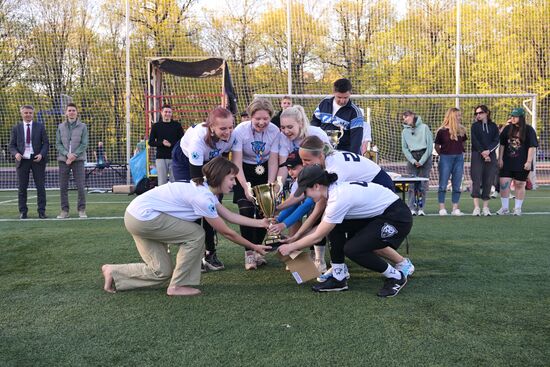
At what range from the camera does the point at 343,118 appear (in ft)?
17.2

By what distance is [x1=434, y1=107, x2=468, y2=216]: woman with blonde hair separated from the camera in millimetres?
8852

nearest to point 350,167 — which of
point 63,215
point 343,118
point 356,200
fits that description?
point 356,200

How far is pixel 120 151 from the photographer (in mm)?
15242

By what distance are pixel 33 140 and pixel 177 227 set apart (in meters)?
5.95

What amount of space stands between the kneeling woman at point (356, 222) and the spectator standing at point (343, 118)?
3.98 feet

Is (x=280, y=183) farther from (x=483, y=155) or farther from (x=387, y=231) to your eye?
(x=483, y=155)

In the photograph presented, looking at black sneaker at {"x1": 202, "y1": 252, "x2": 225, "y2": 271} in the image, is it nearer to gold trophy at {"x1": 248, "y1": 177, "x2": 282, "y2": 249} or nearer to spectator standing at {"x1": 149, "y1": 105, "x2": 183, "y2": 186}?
gold trophy at {"x1": 248, "y1": 177, "x2": 282, "y2": 249}

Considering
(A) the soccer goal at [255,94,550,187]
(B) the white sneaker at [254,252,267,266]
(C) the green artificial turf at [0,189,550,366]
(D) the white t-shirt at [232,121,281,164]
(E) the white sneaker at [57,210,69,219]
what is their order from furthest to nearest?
(A) the soccer goal at [255,94,550,187] < (E) the white sneaker at [57,210,69,219] < (B) the white sneaker at [254,252,267,266] < (D) the white t-shirt at [232,121,281,164] < (C) the green artificial turf at [0,189,550,366]

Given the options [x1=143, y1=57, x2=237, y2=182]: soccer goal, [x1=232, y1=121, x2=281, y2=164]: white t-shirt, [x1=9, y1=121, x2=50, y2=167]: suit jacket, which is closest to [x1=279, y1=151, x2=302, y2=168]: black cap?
[x1=232, y1=121, x2=281, y2=164]: white t-shirt

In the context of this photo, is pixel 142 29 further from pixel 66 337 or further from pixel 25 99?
pixel 66 337

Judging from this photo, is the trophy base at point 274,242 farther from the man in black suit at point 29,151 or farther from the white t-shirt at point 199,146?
the man in black suit at point 29,151

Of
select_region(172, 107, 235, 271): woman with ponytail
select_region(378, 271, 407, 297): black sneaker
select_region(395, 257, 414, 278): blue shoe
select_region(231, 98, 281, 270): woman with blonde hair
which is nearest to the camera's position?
select_region(378, 271, 407, 297): black sneaker

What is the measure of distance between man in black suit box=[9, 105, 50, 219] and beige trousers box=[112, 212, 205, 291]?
5.37 meters

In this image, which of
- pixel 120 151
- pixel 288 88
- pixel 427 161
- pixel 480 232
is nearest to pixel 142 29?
pixel 120 151
